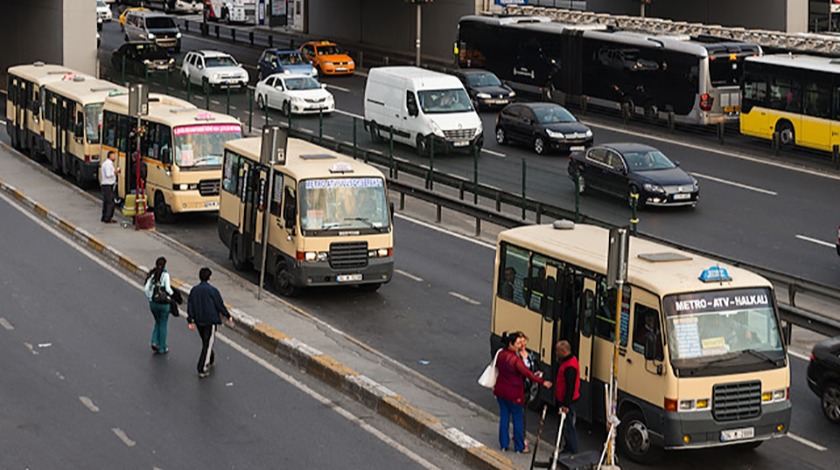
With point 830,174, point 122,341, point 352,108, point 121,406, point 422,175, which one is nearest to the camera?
point 121,406

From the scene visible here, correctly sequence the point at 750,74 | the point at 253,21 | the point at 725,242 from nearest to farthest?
the point at 725,242, the point at 750,74, the point at 253,21

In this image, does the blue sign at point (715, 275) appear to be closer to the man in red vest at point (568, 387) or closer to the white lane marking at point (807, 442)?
the man in red vest at point (568, 387)

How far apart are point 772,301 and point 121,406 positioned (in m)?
7.74

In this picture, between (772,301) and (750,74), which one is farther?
(750,74)

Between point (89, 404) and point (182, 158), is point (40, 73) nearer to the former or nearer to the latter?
point (182, 158)

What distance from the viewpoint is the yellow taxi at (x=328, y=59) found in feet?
203

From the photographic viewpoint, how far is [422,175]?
116ft

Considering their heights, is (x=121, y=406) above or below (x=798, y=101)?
below

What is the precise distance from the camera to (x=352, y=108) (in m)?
52.5

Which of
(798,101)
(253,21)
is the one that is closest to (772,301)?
(798,101)

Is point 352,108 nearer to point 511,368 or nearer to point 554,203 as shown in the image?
point 554,203

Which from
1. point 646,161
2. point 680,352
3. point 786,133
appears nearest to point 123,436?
point 680,352

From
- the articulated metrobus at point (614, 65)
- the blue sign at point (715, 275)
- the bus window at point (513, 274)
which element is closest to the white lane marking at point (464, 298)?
the bus window at point (513, 274)

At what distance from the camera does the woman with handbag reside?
2055 cm
